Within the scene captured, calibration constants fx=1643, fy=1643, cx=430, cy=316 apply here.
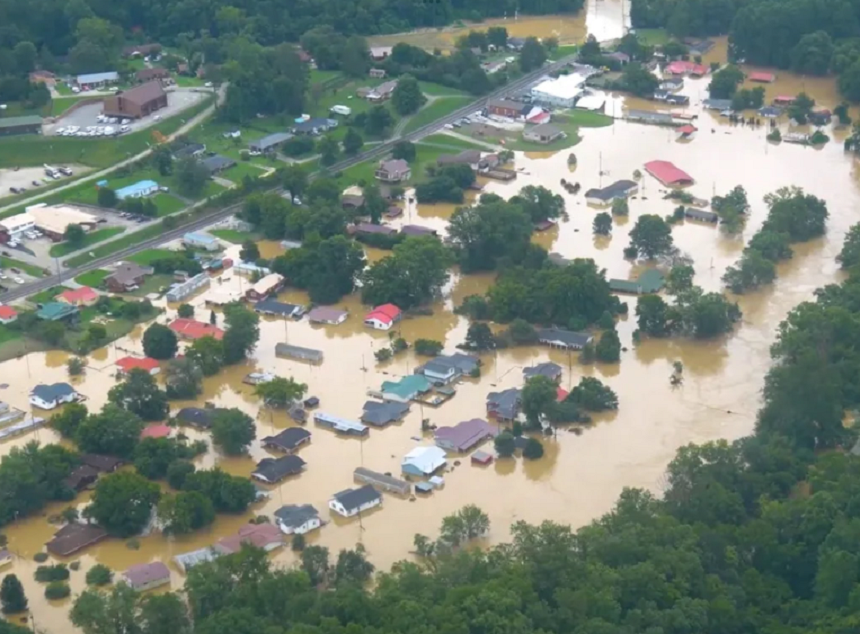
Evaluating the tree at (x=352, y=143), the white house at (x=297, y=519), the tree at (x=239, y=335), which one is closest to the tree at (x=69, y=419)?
the tree at (x=239, y=335)

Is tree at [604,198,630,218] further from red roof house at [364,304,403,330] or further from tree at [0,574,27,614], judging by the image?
tree at [0,574,27,614]

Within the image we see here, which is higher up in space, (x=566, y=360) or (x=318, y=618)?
(x=318, y=618)

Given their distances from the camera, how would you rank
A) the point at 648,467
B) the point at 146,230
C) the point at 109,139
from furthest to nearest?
the point at 109,139, the point at 146,230, the point at 648,467

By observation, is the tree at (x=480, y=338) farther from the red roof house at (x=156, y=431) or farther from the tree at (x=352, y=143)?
the tree at (x=352, y=143)

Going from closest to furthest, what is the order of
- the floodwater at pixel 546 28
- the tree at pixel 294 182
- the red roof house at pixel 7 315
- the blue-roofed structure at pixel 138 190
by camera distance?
the red roof house at pixel 7 315 < the tree at pixel 294 182 < the blue-roofed structure at pixel 138 190 < the floodwater at pixel 546 28

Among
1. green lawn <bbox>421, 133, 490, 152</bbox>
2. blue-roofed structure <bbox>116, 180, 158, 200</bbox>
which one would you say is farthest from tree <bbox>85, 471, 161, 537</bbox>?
green lawn <bbox>421, 133, 490, 152</bbox>

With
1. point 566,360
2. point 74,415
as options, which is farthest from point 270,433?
point 566,360

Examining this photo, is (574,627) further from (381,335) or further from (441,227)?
(441,227)
